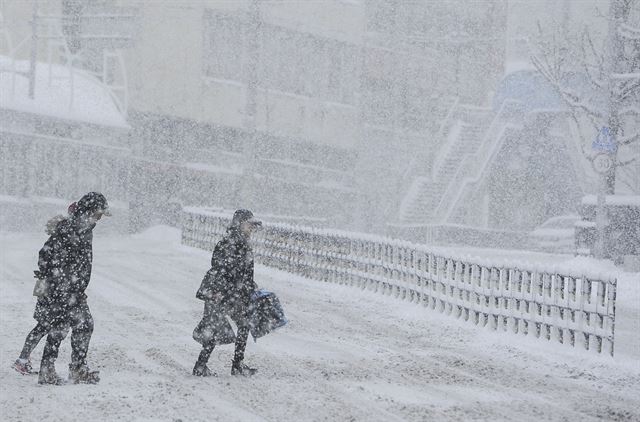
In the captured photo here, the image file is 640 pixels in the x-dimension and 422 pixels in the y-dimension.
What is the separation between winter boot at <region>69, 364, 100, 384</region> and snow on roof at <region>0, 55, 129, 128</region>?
2209 cm

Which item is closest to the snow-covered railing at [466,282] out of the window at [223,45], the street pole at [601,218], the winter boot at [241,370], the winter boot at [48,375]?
the winter boot at [241,370]

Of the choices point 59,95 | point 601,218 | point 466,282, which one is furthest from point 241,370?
point 59,95

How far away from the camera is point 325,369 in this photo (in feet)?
32.7

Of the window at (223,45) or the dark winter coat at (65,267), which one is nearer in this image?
the dark winter coat at (65,267)

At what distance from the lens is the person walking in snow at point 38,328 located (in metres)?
8.51

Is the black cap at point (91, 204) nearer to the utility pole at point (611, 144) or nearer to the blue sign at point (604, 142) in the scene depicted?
the blue sign at point (604, 142)

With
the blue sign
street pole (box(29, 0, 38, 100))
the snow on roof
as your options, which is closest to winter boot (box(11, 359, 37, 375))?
the blue sign

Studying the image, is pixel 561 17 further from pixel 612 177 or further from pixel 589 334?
pixel 589 334

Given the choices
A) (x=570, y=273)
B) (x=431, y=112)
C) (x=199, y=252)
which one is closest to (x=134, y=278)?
(x=199, y=252)

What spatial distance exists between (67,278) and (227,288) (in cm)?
159

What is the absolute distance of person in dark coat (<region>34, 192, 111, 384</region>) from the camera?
333 inches

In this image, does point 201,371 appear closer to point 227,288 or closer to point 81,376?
point 227,288

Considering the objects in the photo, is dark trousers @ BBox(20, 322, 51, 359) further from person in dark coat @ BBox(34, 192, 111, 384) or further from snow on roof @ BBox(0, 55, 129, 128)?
snow on roof @ BBox(0, 55, 129, 128)

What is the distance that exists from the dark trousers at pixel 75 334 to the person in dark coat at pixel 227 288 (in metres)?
1.12
